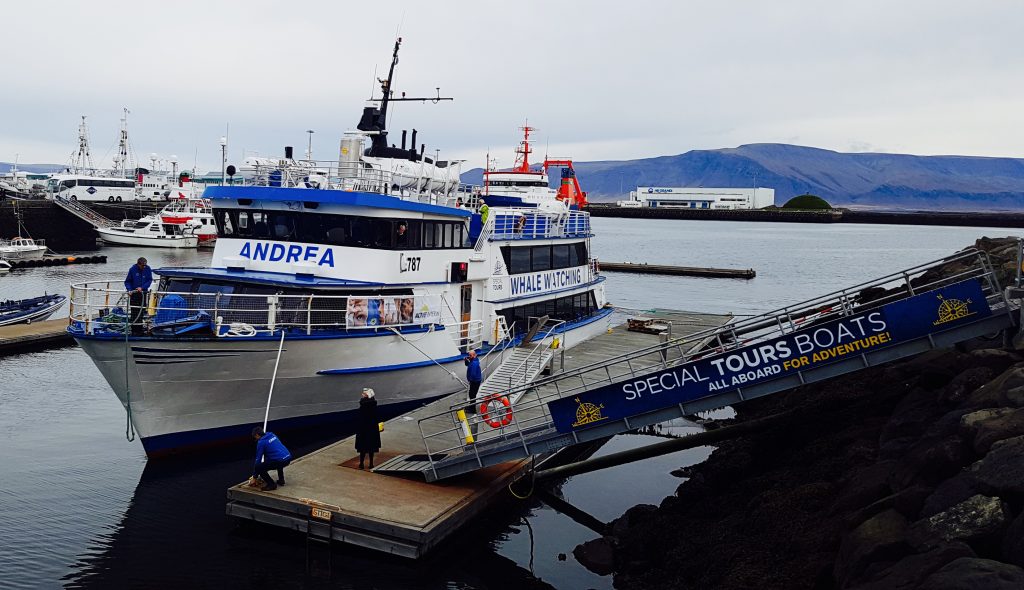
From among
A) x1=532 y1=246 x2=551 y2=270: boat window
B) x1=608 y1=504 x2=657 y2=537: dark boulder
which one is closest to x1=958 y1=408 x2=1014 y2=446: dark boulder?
x1=608 y1=504 x2=657 y2=537: dark boulder

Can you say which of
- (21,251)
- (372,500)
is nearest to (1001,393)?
(372,500)

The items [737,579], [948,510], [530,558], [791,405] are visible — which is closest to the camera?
[948,510]

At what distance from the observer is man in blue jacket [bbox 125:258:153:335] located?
16.4 m

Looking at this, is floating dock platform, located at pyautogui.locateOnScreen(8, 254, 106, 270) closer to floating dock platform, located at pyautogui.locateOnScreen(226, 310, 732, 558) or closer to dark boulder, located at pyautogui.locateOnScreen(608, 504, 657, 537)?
floating dock platform, located at pyautogui.locateOnScreen(226, 310, 732, 558)

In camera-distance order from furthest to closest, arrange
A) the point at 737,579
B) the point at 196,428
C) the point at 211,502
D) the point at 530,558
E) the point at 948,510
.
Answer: the point at 196,428 → the point at 211,502 → the point at 530,558 → the point at 737,579 → the point at 948,510

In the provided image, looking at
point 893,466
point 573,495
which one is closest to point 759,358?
point 893,466

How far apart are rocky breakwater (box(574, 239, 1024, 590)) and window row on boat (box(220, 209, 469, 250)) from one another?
8742 millimetres

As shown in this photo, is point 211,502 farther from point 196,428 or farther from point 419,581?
point 419,581

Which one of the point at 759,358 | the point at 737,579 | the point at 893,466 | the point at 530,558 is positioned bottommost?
the point at 530,558

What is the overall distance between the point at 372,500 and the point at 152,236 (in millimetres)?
74155

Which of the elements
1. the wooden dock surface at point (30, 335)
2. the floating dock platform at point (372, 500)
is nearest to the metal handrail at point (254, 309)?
the floating dock platform at point (372, 500)

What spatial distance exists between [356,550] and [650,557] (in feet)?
15.7

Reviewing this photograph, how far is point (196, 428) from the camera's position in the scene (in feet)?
56.5

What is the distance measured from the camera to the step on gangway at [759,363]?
12.8 meters
